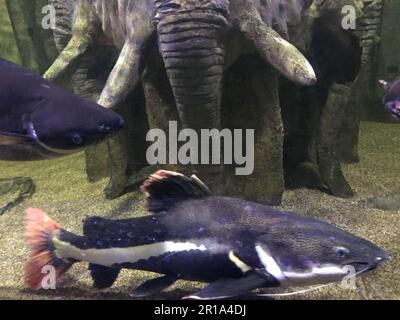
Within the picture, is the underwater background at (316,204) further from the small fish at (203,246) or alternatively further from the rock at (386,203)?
the small fish at (203,246)

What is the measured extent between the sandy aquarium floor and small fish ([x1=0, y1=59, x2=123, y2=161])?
97cm

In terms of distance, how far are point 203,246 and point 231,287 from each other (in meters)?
0.27

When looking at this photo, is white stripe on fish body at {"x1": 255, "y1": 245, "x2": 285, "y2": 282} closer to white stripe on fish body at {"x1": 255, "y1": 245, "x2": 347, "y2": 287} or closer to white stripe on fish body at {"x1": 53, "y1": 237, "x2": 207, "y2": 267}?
white stripe on fish body at {"x1": 255, "y1": 245, "x2": 347, "y2": 287}

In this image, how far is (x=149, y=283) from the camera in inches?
89.0

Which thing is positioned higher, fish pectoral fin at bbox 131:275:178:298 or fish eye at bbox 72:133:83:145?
fish eye at bbox 72:133:83:145

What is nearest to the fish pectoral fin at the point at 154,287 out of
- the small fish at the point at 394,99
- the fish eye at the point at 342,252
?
the fish eye at the point at 342,252

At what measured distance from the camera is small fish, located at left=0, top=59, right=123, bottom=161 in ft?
6.04

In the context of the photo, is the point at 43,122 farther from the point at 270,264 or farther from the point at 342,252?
the point at 342,252

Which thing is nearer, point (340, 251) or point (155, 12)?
point (340, 251)

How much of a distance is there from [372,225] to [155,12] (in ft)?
7.31

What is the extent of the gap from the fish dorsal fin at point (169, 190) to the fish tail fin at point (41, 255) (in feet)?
1.80

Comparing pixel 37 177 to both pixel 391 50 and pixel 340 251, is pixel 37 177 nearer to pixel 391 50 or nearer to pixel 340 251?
pixel 340 251

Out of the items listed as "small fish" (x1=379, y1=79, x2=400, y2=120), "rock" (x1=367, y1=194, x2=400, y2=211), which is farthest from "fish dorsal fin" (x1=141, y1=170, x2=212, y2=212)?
"rock" (x1=367, y1=194, x2=400, y2=211)
